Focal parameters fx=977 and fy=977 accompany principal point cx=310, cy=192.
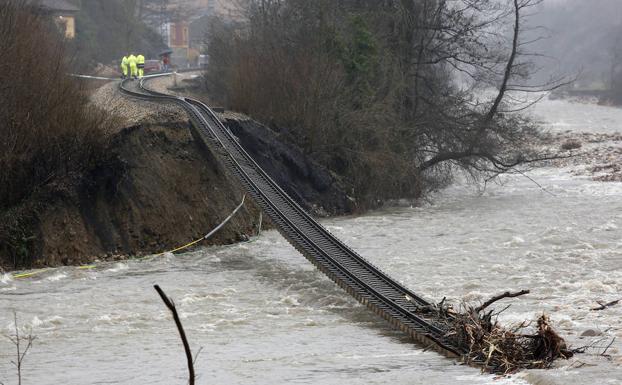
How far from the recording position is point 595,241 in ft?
71.8

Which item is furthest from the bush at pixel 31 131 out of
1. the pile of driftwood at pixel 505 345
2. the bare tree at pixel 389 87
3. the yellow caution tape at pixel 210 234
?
the pile of driftwood at pixel 505 345

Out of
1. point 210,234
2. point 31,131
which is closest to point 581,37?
point 210,234

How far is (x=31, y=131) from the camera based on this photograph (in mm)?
20688

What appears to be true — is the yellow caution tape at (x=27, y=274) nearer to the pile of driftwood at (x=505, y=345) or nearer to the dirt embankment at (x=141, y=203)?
the dirt embankment at (x=141, y=203)

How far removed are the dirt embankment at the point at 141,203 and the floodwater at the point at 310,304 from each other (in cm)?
81

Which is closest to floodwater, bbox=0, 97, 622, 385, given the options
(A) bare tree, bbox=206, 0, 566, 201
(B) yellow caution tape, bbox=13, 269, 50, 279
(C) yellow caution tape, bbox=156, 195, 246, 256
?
(B) yellow caution tape, bbox=13, 269, 50, 279

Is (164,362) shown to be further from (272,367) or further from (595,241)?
(595,241)

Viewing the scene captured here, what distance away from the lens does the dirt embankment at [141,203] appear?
65.8ft

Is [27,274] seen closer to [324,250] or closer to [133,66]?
[324,250]

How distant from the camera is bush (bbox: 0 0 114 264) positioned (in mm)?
20031

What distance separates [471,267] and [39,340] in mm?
9053

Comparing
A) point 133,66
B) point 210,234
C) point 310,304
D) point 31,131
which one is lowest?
point 310,304

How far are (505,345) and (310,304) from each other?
16.3 ft

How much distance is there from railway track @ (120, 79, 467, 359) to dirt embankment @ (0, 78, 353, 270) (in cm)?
62
